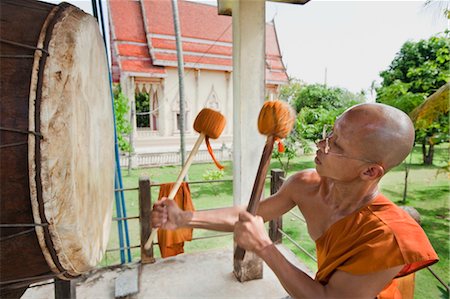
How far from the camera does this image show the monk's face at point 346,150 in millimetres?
968

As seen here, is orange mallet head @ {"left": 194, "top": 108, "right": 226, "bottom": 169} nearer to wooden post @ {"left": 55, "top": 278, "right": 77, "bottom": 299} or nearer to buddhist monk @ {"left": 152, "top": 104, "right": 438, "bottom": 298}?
buddhist monk @ {"left": 152, "top": 104, "right": 438, "bottom": 298}

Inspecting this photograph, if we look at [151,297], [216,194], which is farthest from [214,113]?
[216,194]

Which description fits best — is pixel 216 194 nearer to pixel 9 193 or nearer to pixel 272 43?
pixel 9 193

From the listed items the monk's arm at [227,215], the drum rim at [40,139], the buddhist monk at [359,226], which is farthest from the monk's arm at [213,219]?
the drum rim at [40,139]

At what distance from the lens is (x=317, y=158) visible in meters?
1.10

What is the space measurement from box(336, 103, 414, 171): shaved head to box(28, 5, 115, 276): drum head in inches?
34.7

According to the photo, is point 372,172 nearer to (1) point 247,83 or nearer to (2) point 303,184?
(2) point 303,184

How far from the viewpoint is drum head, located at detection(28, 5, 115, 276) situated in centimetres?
71

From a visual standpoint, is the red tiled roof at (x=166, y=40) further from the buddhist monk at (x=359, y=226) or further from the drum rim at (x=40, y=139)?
the buddhist monk at (x=359, y=226)

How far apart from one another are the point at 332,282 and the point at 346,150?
443 mm

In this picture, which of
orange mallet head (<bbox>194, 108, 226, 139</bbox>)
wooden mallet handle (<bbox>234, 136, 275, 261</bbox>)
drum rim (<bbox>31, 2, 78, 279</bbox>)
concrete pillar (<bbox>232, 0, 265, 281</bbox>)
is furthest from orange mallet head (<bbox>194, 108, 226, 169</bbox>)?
concrete pillar (<bbox>232, 0, 265, 281</bbox>)

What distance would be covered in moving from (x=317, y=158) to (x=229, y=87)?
10159 mm

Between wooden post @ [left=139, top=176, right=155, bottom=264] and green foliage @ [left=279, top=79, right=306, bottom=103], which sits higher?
green foliage @ [left=279, top=79, right=306, bottom=103]

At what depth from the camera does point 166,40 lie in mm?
10469
